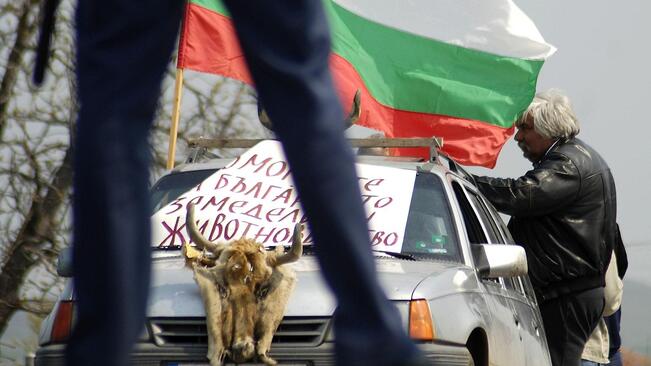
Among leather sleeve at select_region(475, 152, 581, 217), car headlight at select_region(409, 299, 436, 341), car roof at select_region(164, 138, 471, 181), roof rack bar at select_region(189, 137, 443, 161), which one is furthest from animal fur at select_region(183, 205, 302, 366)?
leather sleeve at select_region(475, 152, 581, 217)

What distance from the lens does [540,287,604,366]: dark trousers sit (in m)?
8.98

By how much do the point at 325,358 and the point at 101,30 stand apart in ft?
12.7

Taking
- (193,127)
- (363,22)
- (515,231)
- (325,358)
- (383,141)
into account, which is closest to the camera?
(325,358)

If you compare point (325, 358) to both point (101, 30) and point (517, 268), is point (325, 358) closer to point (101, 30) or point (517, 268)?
point (517, 268)

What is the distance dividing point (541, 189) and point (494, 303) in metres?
2.36

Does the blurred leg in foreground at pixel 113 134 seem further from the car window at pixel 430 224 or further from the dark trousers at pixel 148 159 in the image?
the car window at pixel 430 224

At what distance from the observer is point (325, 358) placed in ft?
19.0

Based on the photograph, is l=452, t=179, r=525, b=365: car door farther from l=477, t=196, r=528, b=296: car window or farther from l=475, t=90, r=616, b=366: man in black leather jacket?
l=475, t=90, r=616, b=366: man in black leather jacket

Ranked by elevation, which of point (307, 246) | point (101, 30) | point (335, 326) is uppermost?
point (101, 30)

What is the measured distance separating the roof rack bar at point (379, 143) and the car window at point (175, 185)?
48 cm

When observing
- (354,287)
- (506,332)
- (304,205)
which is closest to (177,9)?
(304,205)

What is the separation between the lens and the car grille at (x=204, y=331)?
229 inches

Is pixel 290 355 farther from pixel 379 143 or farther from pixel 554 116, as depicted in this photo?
pixel 554 116

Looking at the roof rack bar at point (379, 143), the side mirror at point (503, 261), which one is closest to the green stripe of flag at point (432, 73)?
the roof rack bar at point (379, 143)
